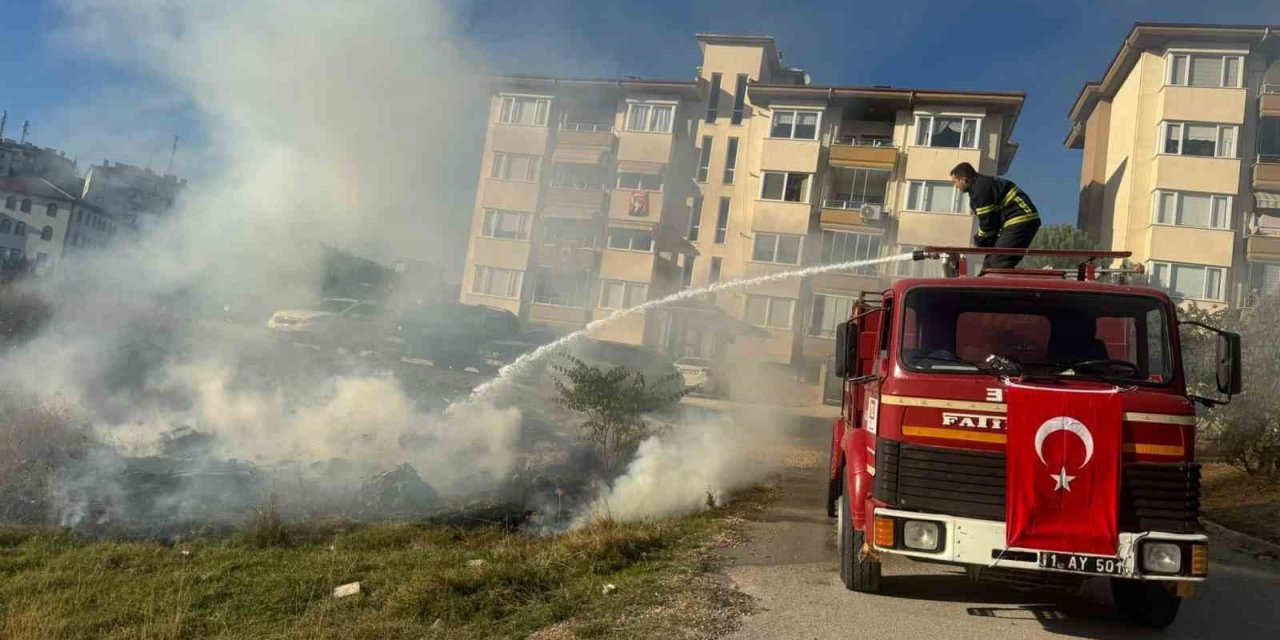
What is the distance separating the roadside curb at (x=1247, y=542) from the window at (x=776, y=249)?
22.4 meters

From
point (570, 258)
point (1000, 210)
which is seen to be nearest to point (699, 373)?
point (570, 258)

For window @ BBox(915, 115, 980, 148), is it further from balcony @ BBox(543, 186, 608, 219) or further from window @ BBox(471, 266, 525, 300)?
window @ BBox(471, 266, 525, 300)

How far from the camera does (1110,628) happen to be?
4.96m

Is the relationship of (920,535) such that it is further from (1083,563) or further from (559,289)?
(559,289)

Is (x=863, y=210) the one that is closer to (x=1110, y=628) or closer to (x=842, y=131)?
(x=842, y=131)

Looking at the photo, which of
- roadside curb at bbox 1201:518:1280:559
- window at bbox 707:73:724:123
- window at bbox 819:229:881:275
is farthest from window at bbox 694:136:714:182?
roadside curb at bbox 1201:518:1280:559

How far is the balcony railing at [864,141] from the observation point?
104 feet

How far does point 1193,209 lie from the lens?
83.7 ft

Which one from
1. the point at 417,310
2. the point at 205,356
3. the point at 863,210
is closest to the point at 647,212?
the point at 863,210

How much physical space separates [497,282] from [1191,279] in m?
24.8

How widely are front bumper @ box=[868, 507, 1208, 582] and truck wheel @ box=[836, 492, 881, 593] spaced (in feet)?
2.82

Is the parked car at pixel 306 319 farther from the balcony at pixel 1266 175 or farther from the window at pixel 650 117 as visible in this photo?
the balcony at pixel 1266 175

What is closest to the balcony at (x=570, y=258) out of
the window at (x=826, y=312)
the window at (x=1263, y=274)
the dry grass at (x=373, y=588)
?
the window at (x=826, y=312)

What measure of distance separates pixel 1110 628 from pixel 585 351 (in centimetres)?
1245
